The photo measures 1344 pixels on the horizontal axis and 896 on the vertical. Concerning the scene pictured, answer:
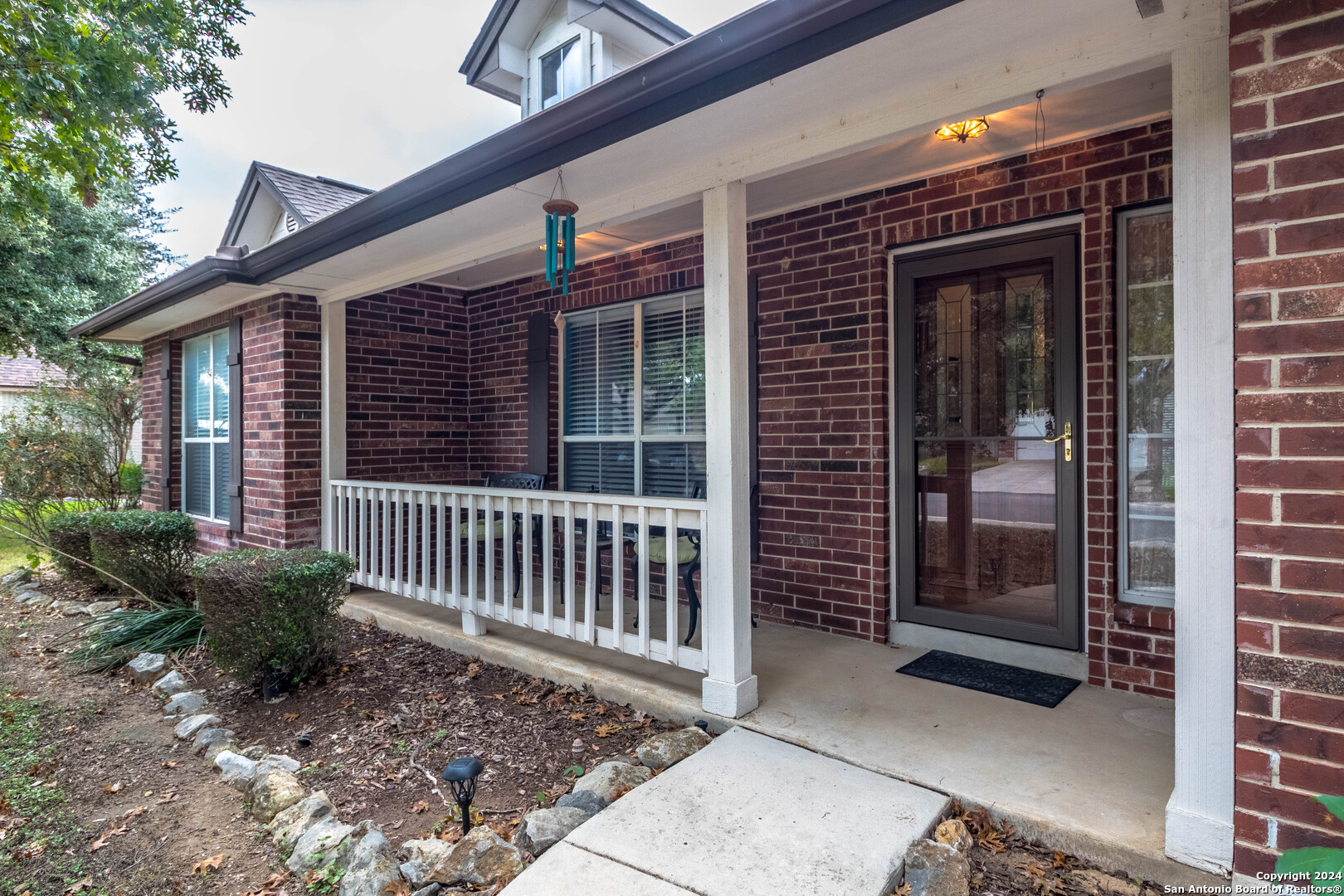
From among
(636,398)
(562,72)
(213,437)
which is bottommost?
(213,437)

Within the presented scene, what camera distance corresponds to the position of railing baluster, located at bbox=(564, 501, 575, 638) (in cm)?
354

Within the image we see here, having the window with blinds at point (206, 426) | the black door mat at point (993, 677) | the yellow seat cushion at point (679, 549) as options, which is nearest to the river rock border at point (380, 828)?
the yellow seat cushion at point (679, 549)

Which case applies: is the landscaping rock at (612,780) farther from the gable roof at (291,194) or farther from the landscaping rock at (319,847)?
the gable roof at (291,194)

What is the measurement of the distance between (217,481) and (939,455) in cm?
611

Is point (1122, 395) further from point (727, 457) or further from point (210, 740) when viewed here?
point (210, 740)

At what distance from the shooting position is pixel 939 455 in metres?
3.67

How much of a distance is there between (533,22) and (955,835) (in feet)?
22.6

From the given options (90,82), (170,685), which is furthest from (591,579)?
(90,82)

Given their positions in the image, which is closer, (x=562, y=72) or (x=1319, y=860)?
(x=1319, y=860)

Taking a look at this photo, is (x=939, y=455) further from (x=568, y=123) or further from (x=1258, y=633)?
(x=568, y=123)

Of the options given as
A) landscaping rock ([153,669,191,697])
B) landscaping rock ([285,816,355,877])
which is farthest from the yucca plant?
landscaping rock ([285,816,355,877])

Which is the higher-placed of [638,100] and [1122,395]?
[638,100]

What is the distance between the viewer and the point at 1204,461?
1851mm

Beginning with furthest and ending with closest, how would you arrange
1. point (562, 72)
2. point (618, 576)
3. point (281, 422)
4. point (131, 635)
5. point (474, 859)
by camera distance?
1. point (562, 72)
2. point (281, 422)
3. point (131, 635)
4. point (618, 576)
5. point (474, 859)
